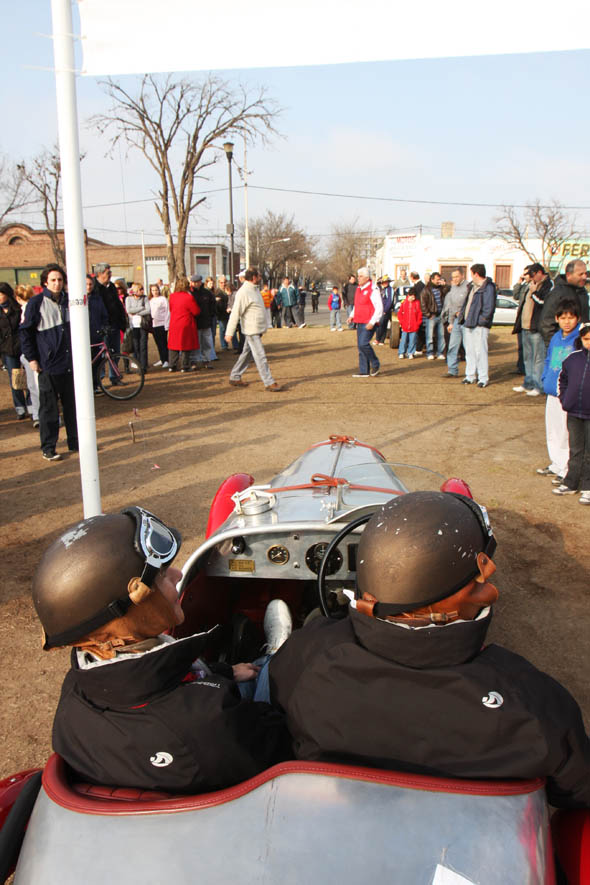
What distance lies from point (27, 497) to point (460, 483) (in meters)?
4.49

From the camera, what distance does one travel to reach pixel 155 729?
5.19 feet

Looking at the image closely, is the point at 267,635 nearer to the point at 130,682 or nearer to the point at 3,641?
the point at 130,682

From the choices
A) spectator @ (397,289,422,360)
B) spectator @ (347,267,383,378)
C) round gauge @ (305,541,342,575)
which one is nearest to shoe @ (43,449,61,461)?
round gauge @ (305,541,342,575)

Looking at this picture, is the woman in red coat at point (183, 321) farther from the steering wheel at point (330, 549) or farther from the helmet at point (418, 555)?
the helmet at point (418, 555)

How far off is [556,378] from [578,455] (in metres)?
0.78

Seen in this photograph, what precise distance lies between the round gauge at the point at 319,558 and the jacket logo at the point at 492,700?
4.68 ft

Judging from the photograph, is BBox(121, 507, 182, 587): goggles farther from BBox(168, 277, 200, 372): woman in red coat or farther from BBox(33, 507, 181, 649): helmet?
BBox(168, 277, 200, 372): woman in red coat

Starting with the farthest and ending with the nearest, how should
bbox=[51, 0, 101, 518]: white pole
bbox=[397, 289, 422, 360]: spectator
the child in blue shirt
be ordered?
1. bbox=[397, 289, 422, 360]: spectator
2. the child in blue shirt
3. bbox=[51, 0, 101, 518]: white pole

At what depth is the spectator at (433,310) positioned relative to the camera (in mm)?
14156

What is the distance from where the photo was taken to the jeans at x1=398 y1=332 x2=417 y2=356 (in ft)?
50.4

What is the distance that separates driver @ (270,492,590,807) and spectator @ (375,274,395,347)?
15.9 metres

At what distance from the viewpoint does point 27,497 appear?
20.7 feet

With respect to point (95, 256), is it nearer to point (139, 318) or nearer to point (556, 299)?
point (139, 318)

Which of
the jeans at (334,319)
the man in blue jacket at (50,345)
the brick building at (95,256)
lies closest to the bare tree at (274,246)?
the brick building at (95,256)
